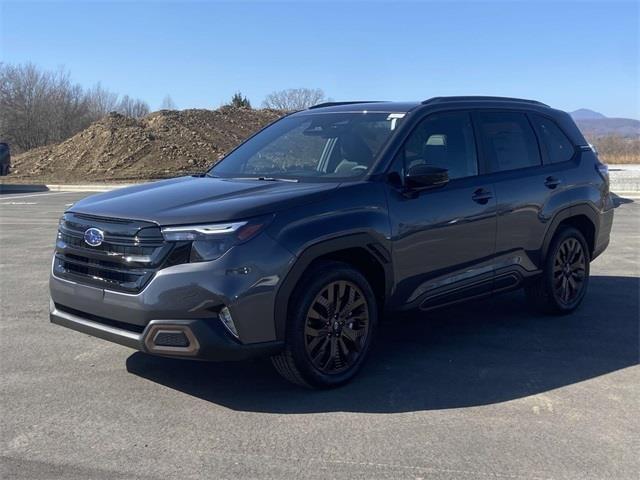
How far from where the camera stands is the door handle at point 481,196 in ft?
17.2

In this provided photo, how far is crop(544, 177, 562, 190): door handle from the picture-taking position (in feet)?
19.6

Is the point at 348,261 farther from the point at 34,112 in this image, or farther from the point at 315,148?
the point at 34,112

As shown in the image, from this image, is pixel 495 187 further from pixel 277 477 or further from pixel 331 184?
pixel 277 477

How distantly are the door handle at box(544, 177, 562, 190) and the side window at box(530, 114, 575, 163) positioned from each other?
22cm

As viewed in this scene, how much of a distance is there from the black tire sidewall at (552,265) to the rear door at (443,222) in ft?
3.09

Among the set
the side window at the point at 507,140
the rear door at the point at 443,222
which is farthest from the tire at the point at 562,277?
the rear door at the point at 443,222

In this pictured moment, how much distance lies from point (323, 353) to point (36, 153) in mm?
38751

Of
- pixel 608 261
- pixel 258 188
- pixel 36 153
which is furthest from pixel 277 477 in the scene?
pixel 36 153

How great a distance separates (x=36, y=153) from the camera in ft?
128

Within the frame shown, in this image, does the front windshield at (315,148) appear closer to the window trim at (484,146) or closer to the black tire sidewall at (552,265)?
the window trim at (484,146)

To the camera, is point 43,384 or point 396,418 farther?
point 43,384

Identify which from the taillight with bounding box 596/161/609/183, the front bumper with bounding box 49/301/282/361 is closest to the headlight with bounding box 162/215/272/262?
the front bumper with bounding box 49/301/282/361

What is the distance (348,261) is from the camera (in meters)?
4.59

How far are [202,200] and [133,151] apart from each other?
3395cm
